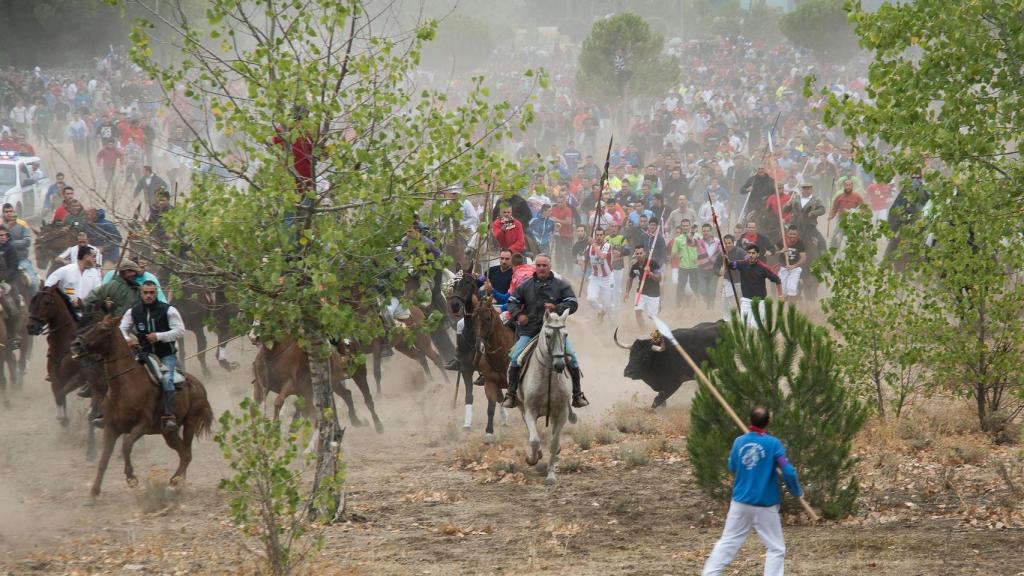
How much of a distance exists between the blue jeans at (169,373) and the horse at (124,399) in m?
0.13

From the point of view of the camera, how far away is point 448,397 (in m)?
21.4

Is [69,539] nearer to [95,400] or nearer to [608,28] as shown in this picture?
[95,400]

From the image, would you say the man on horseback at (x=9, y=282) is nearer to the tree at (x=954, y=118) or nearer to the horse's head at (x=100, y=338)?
the horse's head at (x=100, y=338)

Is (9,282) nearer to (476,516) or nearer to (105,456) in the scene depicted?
(105,456)

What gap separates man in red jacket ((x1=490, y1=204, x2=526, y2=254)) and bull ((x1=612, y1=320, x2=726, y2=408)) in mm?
2133

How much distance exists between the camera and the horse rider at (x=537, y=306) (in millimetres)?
15984

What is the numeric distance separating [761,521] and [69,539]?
7164mm

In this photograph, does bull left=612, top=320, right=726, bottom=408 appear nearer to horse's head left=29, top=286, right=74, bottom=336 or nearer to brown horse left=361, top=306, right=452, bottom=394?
brown horse left=361, top=306, right=452, bottom=394

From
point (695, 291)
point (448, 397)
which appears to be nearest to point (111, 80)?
point (695, 291)

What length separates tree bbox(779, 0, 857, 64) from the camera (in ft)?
190

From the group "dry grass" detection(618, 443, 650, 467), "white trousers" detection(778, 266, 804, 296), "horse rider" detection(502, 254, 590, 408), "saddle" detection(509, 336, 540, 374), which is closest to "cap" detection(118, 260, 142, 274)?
"horse rider" detection(502, 254, 590, 408)

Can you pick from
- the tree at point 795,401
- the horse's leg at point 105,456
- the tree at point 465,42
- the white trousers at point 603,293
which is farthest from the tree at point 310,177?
the tree at point 465,42

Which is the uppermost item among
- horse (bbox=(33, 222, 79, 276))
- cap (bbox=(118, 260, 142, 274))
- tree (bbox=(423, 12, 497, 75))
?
tree (bbox=(423, 12, 497, 75))

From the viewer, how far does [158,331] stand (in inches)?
594
